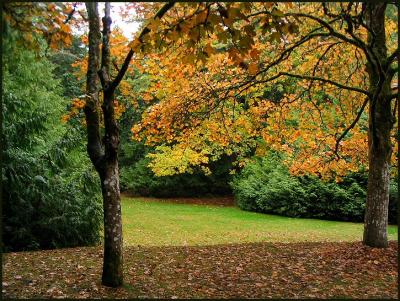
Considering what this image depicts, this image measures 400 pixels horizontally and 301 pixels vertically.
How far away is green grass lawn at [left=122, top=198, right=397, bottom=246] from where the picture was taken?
47.9 feet

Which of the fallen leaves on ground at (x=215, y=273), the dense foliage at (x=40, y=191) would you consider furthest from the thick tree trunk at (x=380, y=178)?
the dense foliage at (x=40, y=191)

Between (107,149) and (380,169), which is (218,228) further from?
(107,149)

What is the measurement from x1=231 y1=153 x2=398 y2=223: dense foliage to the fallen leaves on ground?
11221mm

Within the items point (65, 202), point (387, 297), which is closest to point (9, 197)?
point (65, 202)

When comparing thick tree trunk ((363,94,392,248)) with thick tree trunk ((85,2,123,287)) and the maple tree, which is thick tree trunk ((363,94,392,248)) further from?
thick tree trunk ((85,2,123,287))

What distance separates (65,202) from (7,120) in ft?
7.95

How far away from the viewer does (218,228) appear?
17422 millimetres

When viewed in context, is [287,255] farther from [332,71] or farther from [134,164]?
[134,164]

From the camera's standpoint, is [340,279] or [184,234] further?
[184,234]

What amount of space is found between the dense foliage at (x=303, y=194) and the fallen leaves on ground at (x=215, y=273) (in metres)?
11.2

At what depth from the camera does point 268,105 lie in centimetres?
1037

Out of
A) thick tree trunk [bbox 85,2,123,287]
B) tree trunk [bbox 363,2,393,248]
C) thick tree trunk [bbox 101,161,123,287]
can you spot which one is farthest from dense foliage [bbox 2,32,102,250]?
tree trunk [bbox 363,2,393,248]

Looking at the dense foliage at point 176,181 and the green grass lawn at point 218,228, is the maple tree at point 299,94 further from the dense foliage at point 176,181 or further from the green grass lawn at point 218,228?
the dense foliage at point 176,181

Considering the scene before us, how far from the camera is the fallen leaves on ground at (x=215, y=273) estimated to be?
5750 mm
